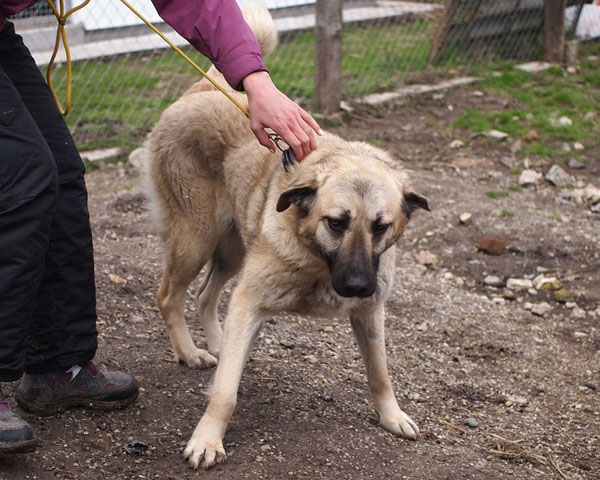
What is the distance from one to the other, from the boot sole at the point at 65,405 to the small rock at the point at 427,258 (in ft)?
8.68

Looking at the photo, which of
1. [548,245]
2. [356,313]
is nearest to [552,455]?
[356,313]

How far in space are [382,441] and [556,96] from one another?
20.9ft

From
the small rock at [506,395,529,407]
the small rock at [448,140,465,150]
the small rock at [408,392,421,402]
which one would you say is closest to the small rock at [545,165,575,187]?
the small rock at [448,140,465,150]

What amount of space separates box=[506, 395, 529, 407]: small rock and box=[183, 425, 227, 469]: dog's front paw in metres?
1.54

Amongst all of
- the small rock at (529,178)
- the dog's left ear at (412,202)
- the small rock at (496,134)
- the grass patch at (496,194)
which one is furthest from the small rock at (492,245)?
the dog's left ear at (412,202)

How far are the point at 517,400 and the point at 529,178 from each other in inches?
131

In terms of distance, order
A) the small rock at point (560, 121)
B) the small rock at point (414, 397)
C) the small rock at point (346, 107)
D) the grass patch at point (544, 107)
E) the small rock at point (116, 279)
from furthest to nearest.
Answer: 1. the small rock at point (560, 121)
2. the small rock at point (346, 107)
3. the grass patch at point (544, 107)
4. the small rock at point (116, 279)
5. the small rock at point (414, 397)

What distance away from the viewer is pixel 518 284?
5.42 metres

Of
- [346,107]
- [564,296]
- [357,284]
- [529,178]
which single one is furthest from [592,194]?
[357,284]

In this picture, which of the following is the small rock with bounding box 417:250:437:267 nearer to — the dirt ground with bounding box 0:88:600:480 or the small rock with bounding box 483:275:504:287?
the dirt ground with bounding box 0:88:600:480

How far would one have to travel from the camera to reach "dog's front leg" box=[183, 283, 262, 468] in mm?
→ 3168

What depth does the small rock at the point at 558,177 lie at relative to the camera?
7059 mm

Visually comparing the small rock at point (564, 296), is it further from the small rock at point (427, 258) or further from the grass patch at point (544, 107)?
the grass patch at point (544, 107)

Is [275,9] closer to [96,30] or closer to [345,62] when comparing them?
[345,62]
